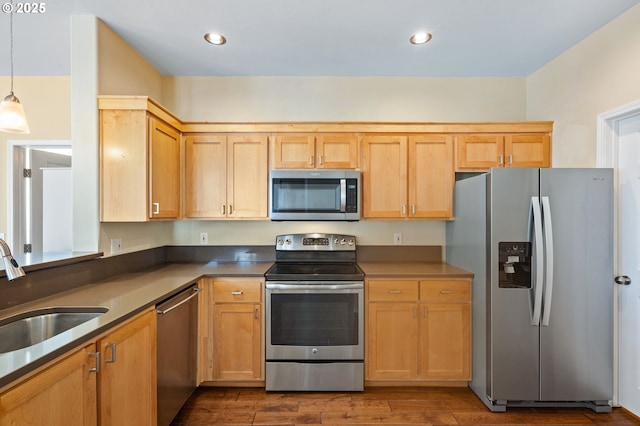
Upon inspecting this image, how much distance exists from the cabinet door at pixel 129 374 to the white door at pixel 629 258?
10.1ft

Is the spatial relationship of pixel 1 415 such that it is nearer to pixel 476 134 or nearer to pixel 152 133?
pixel 152 133

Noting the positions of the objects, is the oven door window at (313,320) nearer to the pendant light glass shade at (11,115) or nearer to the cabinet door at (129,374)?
the cabinet door at (129,374)

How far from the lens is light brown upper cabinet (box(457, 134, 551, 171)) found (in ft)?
9.51

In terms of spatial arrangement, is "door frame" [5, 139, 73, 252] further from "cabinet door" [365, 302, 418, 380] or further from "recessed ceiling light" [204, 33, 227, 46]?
"cabinet door" [365, 302, 418, 380]

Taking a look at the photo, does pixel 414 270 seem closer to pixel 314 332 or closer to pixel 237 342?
pixel 314 332

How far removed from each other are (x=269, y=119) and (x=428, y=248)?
2007 millimetres

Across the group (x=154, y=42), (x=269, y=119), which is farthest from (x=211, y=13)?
(x=269, y=119)

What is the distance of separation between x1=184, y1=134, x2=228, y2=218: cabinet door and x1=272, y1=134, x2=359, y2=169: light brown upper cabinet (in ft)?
1.59

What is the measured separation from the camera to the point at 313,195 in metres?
2.85

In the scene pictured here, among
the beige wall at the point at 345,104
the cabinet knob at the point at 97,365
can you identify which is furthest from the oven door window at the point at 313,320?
the cabinet knob at the point at 97,365

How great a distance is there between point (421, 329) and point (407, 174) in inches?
51.5

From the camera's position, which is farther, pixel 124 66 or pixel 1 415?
pixel 124 66

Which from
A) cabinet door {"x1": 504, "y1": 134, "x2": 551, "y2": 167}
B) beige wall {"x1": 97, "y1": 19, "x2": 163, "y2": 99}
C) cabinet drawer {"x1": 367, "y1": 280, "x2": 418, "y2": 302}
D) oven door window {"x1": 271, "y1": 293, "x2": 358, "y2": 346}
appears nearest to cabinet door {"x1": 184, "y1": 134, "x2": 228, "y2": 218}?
beige wall {"x1": 97, "y1": 19, "x2": 163, "y2": 99}

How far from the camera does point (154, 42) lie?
2559 mm
